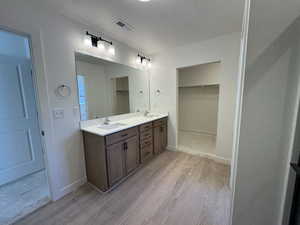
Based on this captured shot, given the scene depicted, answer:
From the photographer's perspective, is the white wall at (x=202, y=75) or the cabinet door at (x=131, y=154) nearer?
the cabinet door at (x=131, y=154)

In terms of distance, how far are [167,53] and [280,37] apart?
2.54m

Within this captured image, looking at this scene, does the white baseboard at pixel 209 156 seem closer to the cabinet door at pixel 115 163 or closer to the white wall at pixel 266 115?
the cabinet door at pixel 115 163

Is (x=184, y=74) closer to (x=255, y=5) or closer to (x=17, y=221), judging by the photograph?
(x=255, y=5)

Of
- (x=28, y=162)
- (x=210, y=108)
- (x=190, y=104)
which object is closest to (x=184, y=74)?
(x=190, y=104)

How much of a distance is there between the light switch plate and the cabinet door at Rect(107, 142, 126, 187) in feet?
2.54

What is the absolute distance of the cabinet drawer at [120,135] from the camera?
1.74 m

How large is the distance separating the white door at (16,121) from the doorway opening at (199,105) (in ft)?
10.4

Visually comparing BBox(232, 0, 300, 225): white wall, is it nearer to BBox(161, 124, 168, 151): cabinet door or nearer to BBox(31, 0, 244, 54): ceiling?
BBox(31, 0, 244, 54): ceiling

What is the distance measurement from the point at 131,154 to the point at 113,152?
0.43m

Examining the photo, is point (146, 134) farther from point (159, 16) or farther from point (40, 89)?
point (159, 16)

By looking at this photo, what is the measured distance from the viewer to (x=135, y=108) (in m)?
3.05

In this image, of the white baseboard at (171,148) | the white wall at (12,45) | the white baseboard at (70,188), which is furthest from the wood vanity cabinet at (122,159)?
the white wall at (12,45)

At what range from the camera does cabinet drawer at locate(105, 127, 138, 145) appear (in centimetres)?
174

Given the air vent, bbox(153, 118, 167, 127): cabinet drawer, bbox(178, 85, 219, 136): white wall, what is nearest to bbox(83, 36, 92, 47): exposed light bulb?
the air vent
